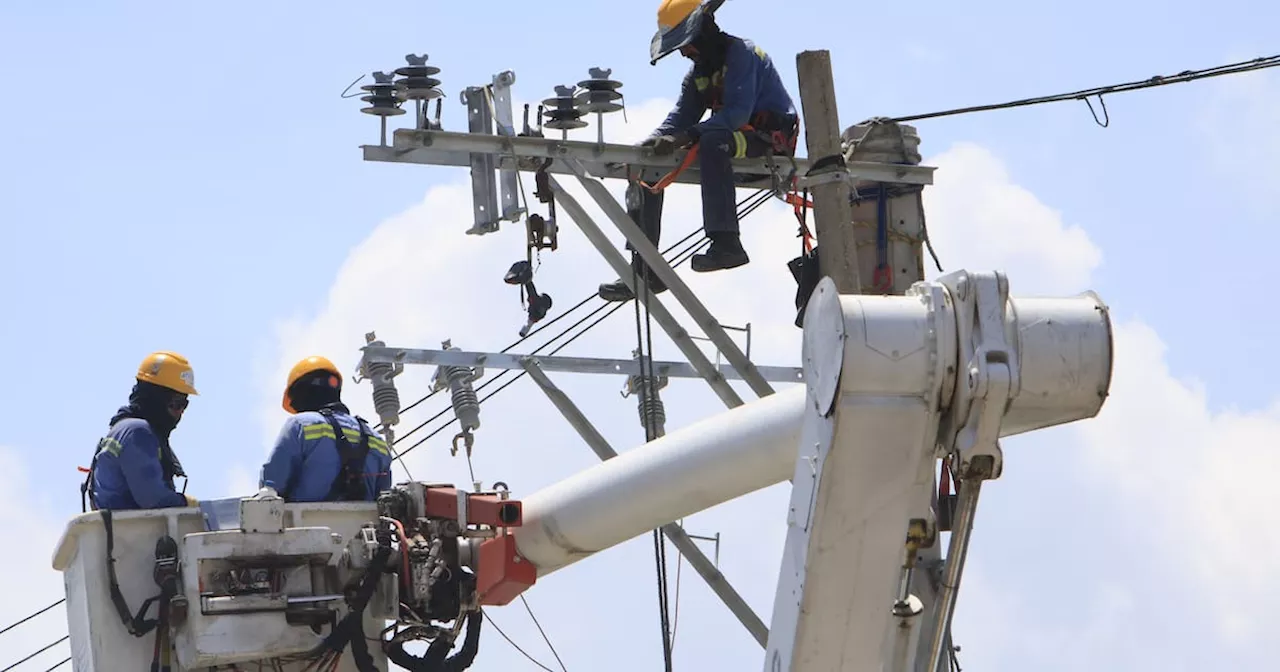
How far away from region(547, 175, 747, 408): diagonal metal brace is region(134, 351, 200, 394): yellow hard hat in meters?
2.30

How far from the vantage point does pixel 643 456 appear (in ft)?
29.8

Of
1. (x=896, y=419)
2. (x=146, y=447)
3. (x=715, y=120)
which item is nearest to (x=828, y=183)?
(x=715, y=120)

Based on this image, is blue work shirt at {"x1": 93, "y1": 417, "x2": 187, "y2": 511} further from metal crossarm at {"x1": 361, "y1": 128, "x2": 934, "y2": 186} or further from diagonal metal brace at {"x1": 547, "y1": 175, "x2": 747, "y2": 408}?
diagonal metal brace at {"x1": 547, "y1": 175, "x2": 747, "y2": 408}

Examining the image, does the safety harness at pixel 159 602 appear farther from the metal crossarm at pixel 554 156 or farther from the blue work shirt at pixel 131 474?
the metal crossarm at pixel 554 156

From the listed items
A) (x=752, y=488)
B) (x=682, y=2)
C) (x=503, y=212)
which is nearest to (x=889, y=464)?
(x=752, y=488)

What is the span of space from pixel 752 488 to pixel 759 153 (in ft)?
14.5

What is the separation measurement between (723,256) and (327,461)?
9.37 feet

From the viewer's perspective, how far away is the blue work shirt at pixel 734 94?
40.8ft

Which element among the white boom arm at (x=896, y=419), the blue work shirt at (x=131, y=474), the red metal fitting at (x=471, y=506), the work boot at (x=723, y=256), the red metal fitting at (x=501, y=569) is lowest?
the white boom arm at (x=896, y=419)

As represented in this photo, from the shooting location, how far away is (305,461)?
1055cm

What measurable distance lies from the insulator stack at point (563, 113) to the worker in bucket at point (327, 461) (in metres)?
2.24

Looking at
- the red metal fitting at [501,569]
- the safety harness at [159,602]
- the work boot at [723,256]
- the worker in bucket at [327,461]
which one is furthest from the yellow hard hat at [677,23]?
the safety harness at [159,602]

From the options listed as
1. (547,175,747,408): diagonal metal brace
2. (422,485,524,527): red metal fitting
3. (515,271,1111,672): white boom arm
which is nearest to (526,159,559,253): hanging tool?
(547,175,747,408): diagonal metal brace

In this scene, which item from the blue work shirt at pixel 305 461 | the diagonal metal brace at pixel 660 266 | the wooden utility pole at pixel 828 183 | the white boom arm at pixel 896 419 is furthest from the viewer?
the diagonal metal brace at pixel 660 266
